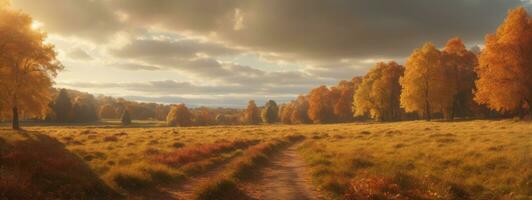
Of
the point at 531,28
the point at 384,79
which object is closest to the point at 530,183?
the point at 531,28

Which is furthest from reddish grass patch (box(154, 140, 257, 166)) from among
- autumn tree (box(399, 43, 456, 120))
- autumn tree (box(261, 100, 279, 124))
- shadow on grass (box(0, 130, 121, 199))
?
autumn tree (box(261, 100, 279, 124))

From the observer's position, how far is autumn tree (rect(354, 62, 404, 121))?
6681cm

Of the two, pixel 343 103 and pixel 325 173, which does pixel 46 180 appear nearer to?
pixel 325 173

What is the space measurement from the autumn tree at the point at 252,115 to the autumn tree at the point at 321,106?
117 feet

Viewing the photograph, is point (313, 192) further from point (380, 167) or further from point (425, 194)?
point (380, 167)

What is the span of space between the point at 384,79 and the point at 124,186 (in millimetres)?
58408

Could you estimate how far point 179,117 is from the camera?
10162cm

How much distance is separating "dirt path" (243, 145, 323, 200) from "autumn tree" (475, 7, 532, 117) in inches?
1000

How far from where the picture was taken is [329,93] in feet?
306

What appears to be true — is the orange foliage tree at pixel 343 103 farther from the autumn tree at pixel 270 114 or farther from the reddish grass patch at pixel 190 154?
the reddish grass patch at pixel 190 154

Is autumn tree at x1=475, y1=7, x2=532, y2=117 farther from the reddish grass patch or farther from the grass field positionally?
the reddish grass patch

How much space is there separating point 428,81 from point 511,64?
48.1 ft

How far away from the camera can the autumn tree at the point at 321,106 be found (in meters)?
91.2

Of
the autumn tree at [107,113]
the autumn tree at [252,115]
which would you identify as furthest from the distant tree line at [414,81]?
the autumn tree at [107,113]
